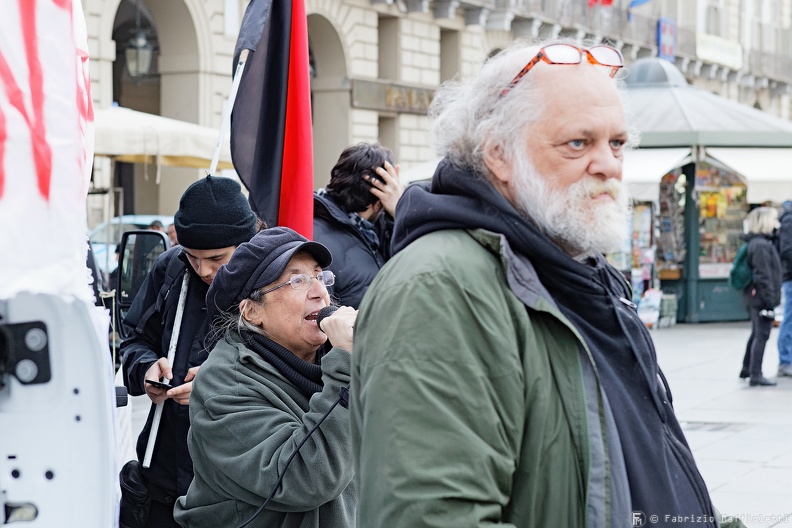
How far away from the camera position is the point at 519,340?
1929mm

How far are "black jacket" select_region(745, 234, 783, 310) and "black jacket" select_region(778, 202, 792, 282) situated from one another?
24 centimetres

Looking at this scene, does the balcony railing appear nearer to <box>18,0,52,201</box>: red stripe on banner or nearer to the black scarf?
the black scarf

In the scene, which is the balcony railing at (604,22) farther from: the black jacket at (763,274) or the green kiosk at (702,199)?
the black jacket at (763,274)

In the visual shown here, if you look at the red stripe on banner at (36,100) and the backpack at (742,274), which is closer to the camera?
the red stripe on banner at (36,100)

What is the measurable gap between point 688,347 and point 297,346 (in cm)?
1278

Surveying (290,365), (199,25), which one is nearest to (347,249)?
(290,365)

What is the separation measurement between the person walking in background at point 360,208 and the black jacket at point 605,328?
259 cm

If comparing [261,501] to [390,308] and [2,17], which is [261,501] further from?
[2,17]

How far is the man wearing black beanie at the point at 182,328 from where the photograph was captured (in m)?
3.73

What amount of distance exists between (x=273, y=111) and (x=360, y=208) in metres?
0.53

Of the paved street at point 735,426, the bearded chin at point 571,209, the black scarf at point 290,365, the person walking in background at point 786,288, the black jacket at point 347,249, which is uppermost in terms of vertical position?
the bearded chin at point 571,209

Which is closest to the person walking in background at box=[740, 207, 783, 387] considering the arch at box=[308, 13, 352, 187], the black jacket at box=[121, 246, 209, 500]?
the black jacket at box=[121, 246, 209, 500]

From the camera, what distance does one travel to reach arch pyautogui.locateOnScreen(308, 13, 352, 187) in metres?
25.0

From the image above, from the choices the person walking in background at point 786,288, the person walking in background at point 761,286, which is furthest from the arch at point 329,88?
the person walking in background at point 761,286
